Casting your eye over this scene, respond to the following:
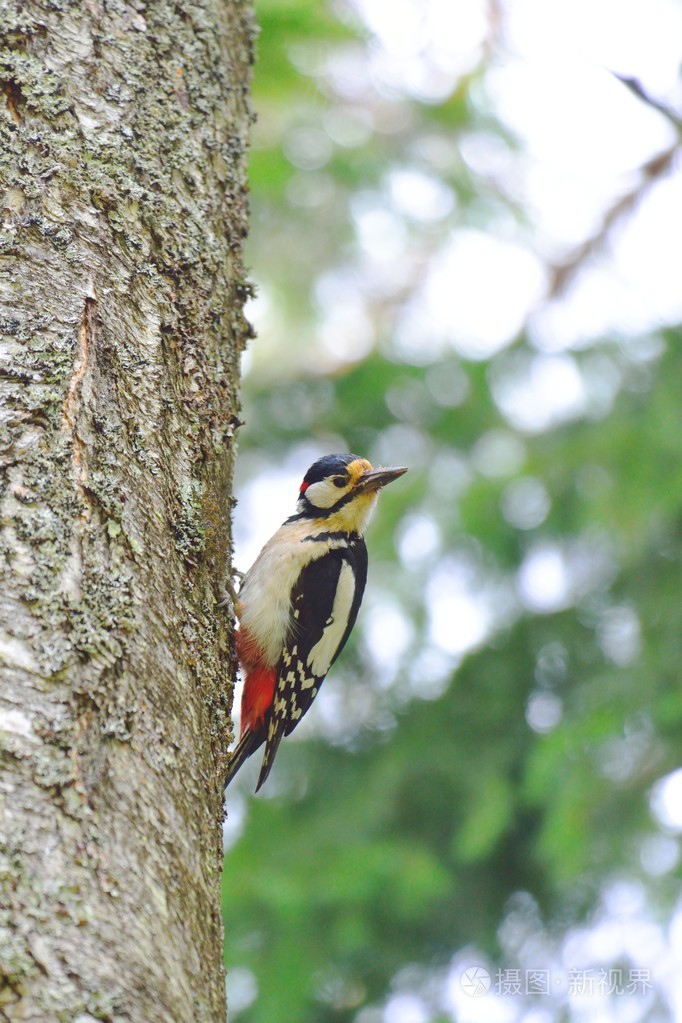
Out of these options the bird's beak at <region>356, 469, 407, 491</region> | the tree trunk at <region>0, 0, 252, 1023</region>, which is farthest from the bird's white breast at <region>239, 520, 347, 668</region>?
the tree trunk at <region>0, 0, 252, 1023</region>

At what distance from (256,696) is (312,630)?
0.29 metres

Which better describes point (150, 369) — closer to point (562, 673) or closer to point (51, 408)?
point (51, 408)

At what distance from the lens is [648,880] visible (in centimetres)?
425

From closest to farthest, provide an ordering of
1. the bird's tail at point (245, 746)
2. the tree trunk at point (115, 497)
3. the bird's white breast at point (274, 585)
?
1. the tree trunk at point (115, 497)
2. the bird's white breast at point (274, 585)
3. the bird's tail at point (245, 746)

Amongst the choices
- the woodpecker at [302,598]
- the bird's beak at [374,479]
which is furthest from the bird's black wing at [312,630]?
the bird's beak at [374,479]

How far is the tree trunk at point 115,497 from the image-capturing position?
1454 mm

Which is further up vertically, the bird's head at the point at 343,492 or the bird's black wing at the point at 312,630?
the bird's head at the point at 343,492

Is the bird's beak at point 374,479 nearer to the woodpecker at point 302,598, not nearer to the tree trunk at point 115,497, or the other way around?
the woodpecker at point 302,598

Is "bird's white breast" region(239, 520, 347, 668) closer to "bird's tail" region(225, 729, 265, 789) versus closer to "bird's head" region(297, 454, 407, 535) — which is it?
"bird's head" region(297, 454, 407, 535)

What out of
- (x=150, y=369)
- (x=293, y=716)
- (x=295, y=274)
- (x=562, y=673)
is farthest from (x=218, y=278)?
(x=295, y=274)

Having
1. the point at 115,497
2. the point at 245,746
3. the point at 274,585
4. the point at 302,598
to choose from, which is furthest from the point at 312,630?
the point at 115,497

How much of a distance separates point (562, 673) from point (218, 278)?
3196 millimetres

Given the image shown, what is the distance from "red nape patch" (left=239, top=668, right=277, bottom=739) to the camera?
3.58 m

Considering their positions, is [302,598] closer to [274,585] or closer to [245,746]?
[274,585]
